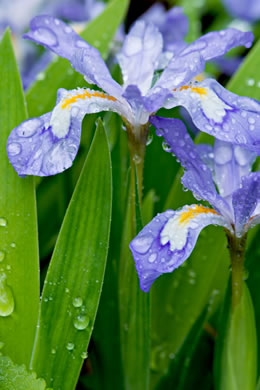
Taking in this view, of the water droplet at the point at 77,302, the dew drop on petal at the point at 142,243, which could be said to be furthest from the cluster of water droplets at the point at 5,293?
the dew drop on petal at the point at 142,243

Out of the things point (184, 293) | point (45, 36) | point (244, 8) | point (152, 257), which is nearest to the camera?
point (152, 257)

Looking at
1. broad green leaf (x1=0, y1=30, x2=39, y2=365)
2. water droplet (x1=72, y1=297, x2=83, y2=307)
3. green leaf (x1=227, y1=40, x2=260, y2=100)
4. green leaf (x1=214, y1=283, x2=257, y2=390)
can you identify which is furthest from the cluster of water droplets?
green leaf (x1=227, y1=40, x2=260, y2=100)

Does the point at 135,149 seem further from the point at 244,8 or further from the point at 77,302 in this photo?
the point at 244,8

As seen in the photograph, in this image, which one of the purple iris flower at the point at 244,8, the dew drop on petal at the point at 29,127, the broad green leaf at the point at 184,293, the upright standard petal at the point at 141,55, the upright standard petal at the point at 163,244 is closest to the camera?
the upright standard petal at the point at 163,244

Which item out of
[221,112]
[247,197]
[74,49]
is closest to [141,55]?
[74,49]

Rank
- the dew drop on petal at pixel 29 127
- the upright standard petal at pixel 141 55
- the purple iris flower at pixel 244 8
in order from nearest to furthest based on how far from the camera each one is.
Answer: the dew drop on petal at pixel 29 127, the upright standard petal at pixel 141 55, the purple iris flower at pixel 244 8

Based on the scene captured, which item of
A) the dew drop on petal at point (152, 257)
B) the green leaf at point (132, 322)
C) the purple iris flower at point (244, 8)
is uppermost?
the purple iris flower at point (244, 8)

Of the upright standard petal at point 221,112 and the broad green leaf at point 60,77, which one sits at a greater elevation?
the broad green leaf at point 60,77

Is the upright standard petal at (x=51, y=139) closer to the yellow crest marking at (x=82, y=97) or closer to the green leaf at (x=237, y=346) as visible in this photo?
the yellow crest marking at (x=82, y=97)
